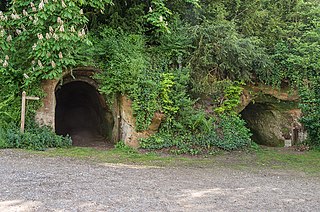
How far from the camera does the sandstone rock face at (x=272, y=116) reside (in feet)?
43.5

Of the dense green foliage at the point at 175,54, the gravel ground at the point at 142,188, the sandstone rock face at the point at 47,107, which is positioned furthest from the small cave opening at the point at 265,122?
the sandstone rock face at the point at 47,107

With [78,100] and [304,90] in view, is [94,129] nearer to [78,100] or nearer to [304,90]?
[78,100]

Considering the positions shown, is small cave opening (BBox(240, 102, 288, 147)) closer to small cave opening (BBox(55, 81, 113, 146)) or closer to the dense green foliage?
the dense green foliage

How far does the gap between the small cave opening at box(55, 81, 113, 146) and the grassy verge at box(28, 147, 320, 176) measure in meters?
4.11

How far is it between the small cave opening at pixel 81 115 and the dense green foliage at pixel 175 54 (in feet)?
11.4

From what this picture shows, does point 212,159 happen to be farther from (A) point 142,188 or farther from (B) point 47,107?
(B) point 47,107

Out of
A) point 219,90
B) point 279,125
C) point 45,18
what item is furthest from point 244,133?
point 45,18

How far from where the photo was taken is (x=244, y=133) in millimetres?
11602

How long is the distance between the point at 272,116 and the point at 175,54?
5.61 metres

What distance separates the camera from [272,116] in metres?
14.7

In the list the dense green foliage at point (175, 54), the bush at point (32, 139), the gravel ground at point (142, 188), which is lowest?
the gravel ground at point (142, 188)

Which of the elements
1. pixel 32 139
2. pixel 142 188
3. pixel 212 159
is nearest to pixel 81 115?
pixel 32 139

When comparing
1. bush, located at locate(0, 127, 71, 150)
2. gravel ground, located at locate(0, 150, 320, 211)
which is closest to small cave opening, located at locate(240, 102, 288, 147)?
gravel ground, located at locate(0, 150, 320, 211)

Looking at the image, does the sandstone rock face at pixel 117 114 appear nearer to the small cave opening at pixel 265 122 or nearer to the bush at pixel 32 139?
the bush at pixel 32 139
